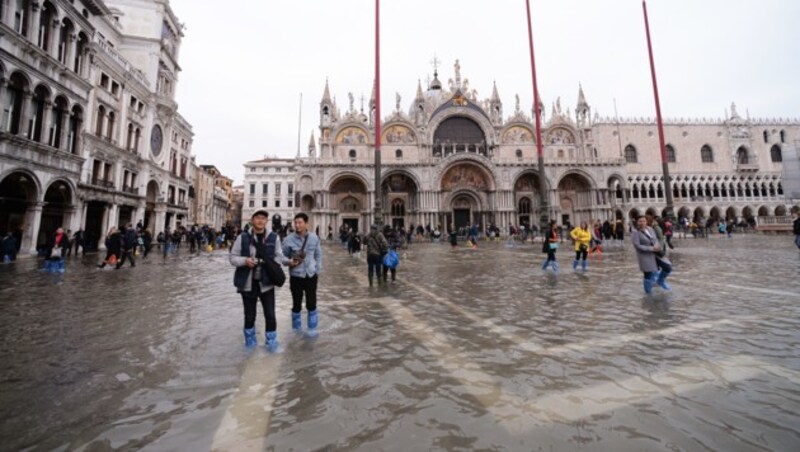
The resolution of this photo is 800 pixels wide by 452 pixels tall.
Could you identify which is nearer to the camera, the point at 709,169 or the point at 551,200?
the point at 551,200

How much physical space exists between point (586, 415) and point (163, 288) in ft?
28.1

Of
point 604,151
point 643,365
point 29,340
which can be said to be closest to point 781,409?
point 643,365

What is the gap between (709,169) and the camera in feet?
155

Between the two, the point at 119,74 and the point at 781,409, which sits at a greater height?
the point at 119,74

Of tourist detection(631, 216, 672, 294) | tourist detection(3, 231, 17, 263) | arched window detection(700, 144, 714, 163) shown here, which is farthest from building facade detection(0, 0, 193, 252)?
arched window detection(700, 144, 714, 163)

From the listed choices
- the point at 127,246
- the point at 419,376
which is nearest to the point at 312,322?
the point at 419,376

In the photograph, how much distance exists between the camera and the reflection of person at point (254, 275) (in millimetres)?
3814

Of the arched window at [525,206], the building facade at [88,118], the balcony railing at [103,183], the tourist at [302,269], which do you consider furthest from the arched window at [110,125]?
the arched window at [525,206]

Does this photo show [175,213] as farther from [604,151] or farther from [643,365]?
[604,151]

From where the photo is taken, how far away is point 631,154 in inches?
1828

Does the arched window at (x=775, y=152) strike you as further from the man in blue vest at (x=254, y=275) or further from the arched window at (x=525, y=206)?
the man in blue vest at (x=254, y=275)

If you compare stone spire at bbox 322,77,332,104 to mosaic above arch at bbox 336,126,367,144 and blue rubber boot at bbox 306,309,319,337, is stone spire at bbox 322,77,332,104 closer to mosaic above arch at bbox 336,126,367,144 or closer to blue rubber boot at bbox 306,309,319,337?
mosaic above arch at bbox 336,126,367,144

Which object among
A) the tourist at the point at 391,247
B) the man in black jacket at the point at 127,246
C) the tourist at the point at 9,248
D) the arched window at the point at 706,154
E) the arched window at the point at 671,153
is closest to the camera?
the tourist at the point at 391,247

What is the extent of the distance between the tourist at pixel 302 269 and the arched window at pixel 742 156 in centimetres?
6520
